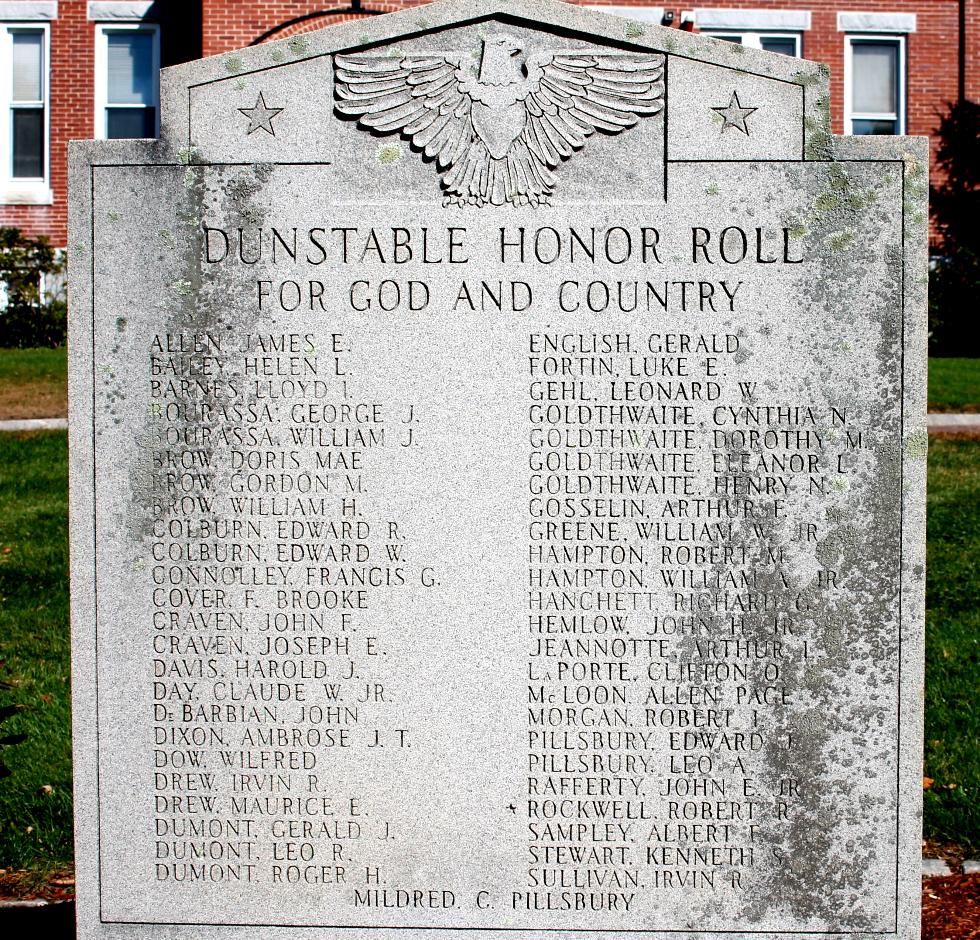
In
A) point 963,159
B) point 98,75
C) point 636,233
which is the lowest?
point 636,233

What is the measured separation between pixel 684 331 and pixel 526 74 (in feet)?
2.92

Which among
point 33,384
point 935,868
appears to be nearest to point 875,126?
point 33,384

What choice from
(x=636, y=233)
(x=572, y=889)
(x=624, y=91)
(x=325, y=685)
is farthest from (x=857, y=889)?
(x=624, y=91)

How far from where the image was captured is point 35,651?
7172 mm

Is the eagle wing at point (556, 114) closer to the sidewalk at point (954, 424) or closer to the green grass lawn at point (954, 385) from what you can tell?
the sidewalk at point (954, 424)

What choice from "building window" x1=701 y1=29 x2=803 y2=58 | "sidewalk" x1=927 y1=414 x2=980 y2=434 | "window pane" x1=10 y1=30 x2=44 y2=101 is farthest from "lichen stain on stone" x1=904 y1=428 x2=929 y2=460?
"window pane" x1=10 y1=30 x2=44 y2=101

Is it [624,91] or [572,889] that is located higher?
[624,91]

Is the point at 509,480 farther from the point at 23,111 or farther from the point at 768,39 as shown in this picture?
the point at 23,111

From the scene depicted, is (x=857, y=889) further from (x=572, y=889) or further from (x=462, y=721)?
(x=462, y=721)

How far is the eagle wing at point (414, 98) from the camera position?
3.77 meters

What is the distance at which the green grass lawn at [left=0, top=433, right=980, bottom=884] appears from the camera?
17.5ft

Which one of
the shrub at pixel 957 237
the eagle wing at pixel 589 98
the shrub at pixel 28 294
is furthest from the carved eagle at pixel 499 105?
the shrub at pixel 957 237

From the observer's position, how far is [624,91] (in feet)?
12.3

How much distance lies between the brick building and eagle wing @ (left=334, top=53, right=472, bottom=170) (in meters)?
16.7
